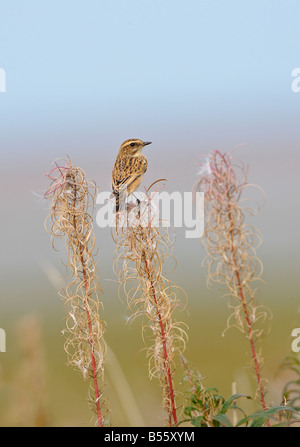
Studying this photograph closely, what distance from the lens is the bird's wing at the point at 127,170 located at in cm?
482

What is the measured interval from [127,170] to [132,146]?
0.49 m

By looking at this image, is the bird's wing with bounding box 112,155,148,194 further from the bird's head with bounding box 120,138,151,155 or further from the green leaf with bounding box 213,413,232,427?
the green leaf with bounding box 213,413,232,427

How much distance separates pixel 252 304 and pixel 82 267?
39.8 inches

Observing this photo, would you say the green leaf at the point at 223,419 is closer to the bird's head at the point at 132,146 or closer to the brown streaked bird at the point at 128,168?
the brown streaked bird at the point at 128,168

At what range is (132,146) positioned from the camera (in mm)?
5500

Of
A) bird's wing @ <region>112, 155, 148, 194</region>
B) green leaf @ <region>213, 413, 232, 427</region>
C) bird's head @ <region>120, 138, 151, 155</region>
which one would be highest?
bird's head @ <region>120, 138, 151, 155</region>

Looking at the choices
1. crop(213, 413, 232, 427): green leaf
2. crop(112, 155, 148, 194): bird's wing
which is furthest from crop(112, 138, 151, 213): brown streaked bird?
crop(213, 413, 232, 427): green leaf

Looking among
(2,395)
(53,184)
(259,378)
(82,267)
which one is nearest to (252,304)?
(259,378)

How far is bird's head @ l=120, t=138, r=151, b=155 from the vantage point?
5.49 m

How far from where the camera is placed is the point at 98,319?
3094mm

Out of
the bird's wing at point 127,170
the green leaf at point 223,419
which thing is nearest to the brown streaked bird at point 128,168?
the bird's wing at point 127,170

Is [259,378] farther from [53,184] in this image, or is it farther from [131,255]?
[53,184]

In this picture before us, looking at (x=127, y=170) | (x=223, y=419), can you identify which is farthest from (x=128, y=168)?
(x=223, y=419)

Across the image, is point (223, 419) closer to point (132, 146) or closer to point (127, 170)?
point (127, 170)
